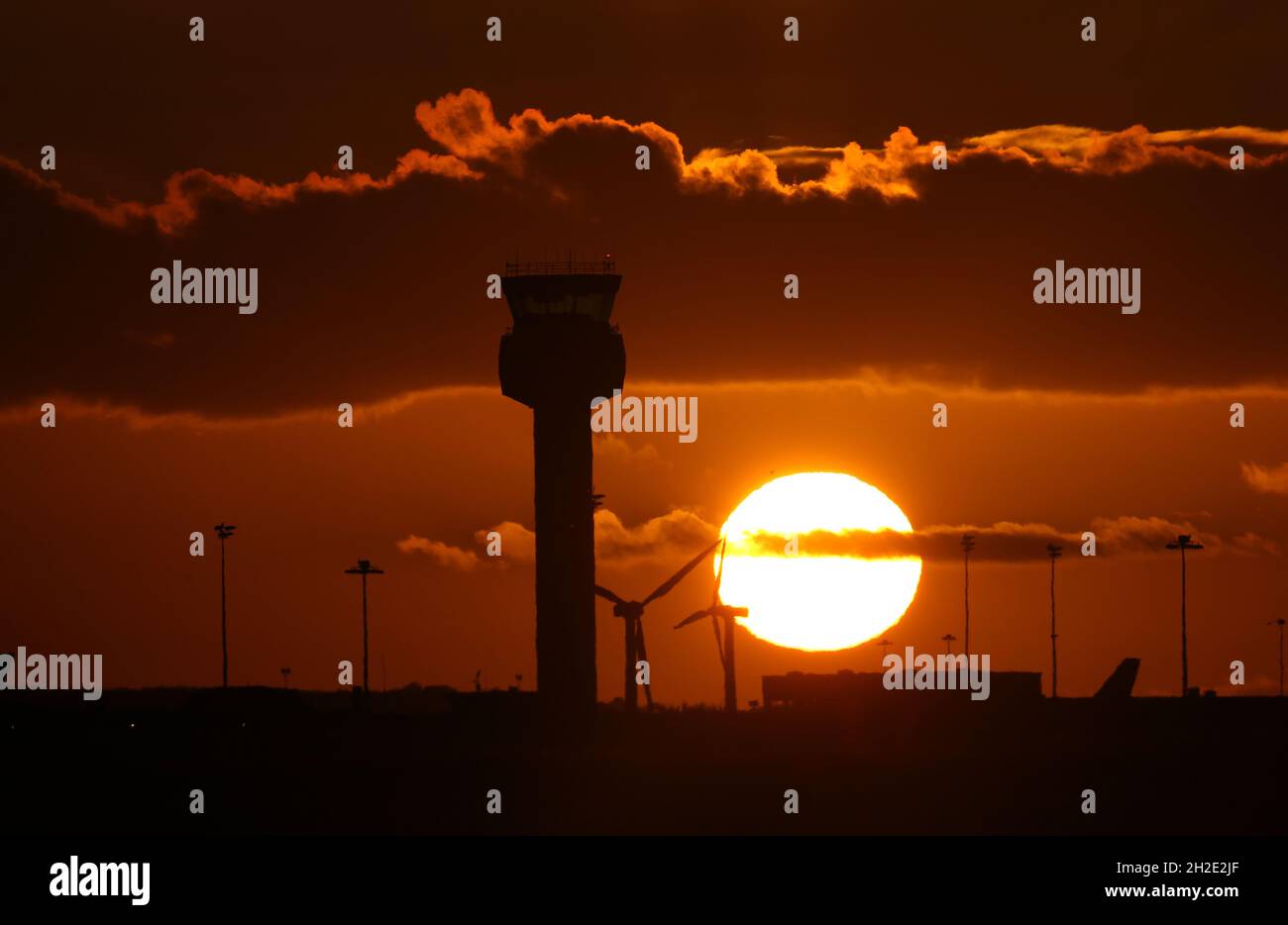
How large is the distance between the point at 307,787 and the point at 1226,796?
60773mm

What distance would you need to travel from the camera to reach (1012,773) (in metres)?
196

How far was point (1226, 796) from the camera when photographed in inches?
7515
